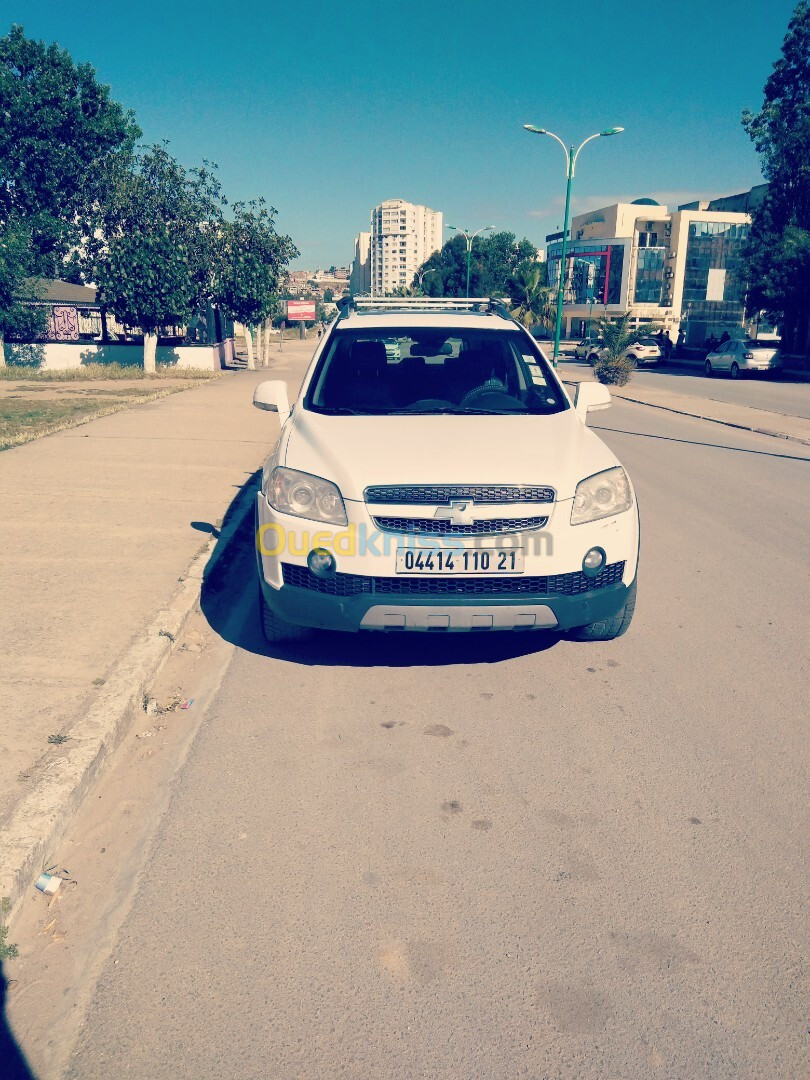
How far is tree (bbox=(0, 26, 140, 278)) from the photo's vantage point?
38312 mm

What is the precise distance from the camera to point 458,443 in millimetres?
4398

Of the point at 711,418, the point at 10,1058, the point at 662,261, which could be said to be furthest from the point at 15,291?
the point at 662,261

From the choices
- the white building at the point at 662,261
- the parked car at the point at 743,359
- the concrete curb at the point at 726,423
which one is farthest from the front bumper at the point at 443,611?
the white building at the point at 662,261

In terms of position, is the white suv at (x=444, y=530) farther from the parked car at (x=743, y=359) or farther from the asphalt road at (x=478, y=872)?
the parked car at (x=743, y=359)

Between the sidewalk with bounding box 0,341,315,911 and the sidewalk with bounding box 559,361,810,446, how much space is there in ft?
31.3

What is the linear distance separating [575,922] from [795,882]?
2.63ft

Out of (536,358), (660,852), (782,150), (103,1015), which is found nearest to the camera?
(103,1015)

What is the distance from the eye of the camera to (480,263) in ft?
348

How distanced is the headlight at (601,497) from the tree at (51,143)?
38.5 metres

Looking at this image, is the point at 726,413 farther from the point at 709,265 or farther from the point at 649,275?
the point at 709,265

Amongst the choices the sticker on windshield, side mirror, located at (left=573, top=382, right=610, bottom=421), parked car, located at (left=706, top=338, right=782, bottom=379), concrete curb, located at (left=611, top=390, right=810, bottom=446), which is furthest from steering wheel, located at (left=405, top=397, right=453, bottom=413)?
parked car, located at (left=706, top=338, right=782, bottom=379)

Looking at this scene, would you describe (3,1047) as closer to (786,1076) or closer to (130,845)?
(130,845)

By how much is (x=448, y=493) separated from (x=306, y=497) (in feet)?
2.32

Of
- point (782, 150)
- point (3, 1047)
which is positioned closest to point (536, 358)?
point (3, 1047)
